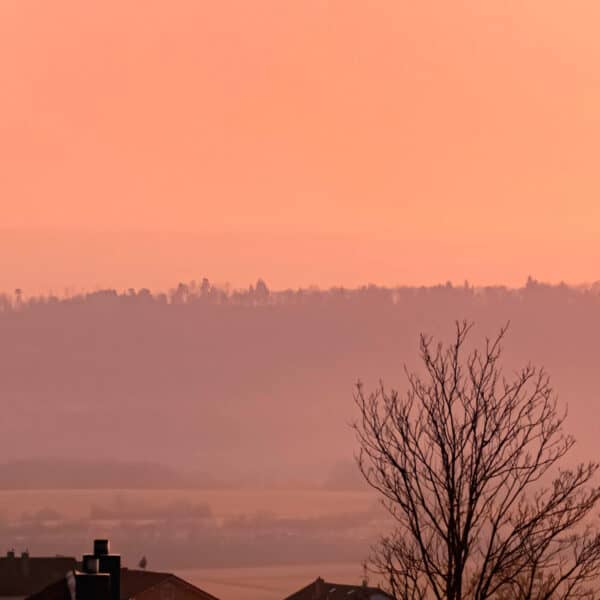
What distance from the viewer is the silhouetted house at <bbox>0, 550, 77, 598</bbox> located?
15138 cm

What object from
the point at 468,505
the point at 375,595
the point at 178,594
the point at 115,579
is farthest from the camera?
the point at 375,595

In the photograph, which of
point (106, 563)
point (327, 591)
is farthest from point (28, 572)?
point (106, 563)

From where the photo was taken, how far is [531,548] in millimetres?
38219

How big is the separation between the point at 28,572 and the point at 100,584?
105269 mm

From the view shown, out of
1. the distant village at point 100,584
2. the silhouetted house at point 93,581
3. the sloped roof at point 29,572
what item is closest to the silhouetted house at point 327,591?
the distant village at point 100,584

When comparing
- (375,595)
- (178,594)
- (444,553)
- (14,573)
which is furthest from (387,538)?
(14,573)

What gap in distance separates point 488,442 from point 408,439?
164 centimetres

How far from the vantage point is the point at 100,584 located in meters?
51.2

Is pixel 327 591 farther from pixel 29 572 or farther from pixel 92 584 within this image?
pixel 92 584

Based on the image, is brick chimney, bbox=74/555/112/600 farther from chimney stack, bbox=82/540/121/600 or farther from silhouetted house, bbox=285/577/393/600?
silhouetted house, bbox=285/577/393/600

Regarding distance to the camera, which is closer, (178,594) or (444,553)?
(444,553)

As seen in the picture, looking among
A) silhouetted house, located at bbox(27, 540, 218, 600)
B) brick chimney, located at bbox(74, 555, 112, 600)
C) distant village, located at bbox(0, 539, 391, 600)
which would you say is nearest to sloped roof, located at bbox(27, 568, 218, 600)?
distant village, located at bbox(0, 539, 391, 600)

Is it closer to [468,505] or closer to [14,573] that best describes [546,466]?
[468,505]

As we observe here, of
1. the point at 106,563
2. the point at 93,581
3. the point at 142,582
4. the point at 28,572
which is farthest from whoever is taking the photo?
the point at 28,572
